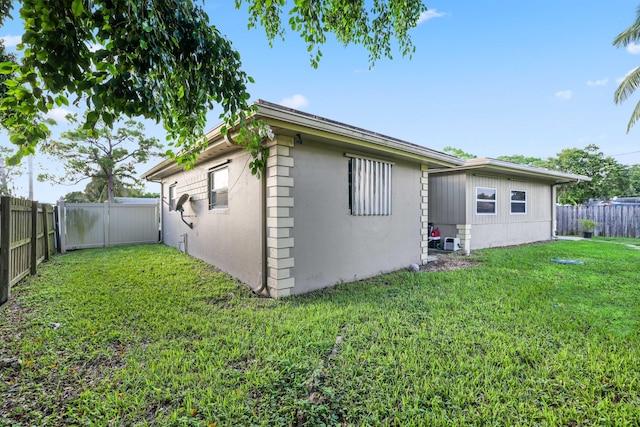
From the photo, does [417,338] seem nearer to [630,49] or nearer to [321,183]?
[321,183]

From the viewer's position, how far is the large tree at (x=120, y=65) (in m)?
1.54

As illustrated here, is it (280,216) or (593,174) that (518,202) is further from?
(593,174)

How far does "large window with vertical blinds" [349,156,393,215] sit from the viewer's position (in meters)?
5.46

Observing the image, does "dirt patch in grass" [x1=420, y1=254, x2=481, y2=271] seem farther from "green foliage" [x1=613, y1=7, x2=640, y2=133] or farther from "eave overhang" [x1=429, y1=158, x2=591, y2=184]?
"green foliage" [x1=613, y1=7, x2=640, y2=133]

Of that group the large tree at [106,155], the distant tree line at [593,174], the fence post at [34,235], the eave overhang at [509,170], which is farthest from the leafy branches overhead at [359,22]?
the large tree at [106,155]

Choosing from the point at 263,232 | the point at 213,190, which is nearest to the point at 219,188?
the point at 213,190

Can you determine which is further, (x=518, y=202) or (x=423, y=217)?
(x=518, y=202)

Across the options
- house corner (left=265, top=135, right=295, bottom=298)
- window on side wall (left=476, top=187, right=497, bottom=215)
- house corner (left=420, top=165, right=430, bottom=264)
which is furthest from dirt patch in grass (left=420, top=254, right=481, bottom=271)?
house corner (left=265, top=135, right=295, bottom=298)

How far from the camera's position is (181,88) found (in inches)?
85.4

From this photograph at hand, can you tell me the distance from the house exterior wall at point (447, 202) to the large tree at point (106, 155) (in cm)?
2259

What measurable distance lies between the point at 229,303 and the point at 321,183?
2.42 meters

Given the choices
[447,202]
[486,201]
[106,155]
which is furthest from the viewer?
[106,155]

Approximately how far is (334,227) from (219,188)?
9.56 ft

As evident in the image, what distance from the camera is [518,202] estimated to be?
10820 millimetres
